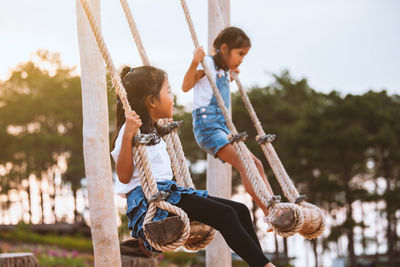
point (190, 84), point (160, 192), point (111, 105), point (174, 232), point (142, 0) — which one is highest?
point (111, 105)

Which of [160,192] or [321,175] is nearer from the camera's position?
[160,192]

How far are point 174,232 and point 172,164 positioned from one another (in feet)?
2.10

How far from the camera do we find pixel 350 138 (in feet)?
64.6

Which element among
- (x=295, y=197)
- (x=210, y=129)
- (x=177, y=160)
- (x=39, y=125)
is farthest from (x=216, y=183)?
(x=39, y=125)

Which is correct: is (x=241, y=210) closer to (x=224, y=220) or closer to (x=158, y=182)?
(x=224, y=220)

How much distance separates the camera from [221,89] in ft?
14.5

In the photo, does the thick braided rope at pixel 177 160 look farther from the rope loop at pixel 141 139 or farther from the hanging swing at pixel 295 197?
the hanging swing at pixel 295 197

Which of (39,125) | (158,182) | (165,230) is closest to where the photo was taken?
(165,230)

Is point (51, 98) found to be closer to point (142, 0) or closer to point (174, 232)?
point (142, 0)

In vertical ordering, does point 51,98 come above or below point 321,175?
above

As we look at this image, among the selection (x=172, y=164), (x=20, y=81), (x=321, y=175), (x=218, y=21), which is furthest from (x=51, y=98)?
(x=172, y=164)

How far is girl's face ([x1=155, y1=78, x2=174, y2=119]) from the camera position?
3.10 metres

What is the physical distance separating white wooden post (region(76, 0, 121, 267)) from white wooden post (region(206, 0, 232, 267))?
1.04 metres

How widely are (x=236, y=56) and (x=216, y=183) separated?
1.16 metres
